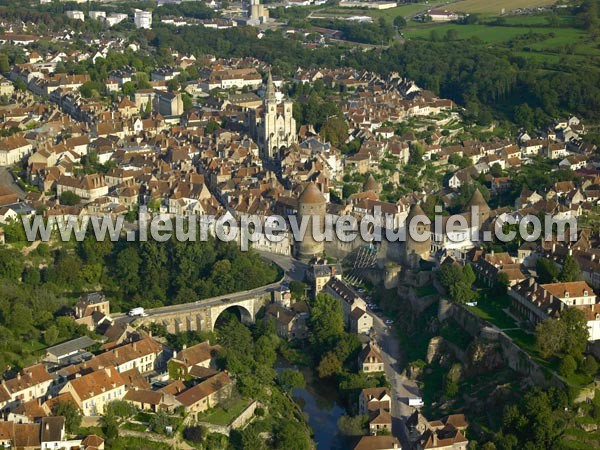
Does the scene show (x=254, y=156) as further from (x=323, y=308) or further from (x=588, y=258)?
(x=588, y=258)

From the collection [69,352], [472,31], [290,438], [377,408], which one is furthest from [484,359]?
[472,31]

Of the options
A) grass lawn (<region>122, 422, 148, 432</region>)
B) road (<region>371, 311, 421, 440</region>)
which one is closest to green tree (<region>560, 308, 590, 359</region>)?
road (<region>371, 311, 421, 440</region>)

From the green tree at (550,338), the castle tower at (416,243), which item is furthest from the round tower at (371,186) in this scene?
the green tree at (550,338)

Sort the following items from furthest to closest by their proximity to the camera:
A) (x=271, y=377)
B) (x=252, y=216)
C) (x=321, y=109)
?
(x=321, y=109) → (x=252, y=216) → (x=271, y=377)

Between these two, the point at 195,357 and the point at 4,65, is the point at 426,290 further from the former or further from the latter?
the point at 4,65

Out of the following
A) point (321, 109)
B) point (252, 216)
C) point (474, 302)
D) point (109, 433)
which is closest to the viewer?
point (109, 433)

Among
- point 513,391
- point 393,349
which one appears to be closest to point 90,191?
point 393,349
